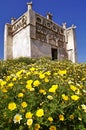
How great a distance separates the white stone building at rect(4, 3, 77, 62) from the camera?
934 inches

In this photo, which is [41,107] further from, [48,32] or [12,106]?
[48,32]

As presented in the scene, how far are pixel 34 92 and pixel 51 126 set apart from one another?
50cm

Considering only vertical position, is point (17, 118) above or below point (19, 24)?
below

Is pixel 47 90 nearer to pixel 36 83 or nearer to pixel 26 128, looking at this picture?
pixel 36 83

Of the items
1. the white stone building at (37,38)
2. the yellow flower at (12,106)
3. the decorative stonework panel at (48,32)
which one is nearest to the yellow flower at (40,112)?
the yellow flower at (12,106)

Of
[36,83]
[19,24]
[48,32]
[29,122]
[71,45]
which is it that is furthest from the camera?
[71,45]

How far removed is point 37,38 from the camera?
80.0 ft

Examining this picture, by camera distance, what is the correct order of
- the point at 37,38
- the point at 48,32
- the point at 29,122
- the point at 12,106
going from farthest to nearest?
1. the point at 48,32
2. the point at 37,38
3. the point at 12,106
4. the point at 29,122

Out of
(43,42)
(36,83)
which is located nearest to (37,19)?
(43,42)

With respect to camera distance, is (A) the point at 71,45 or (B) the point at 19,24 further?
(A) the point at 71,45

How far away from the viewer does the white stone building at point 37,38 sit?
23.7 meters

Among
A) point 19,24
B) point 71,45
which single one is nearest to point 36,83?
point 19,24

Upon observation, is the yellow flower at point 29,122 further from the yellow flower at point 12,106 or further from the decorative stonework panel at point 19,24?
the decorative stonework panel at point 19,24

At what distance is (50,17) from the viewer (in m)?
27.7
